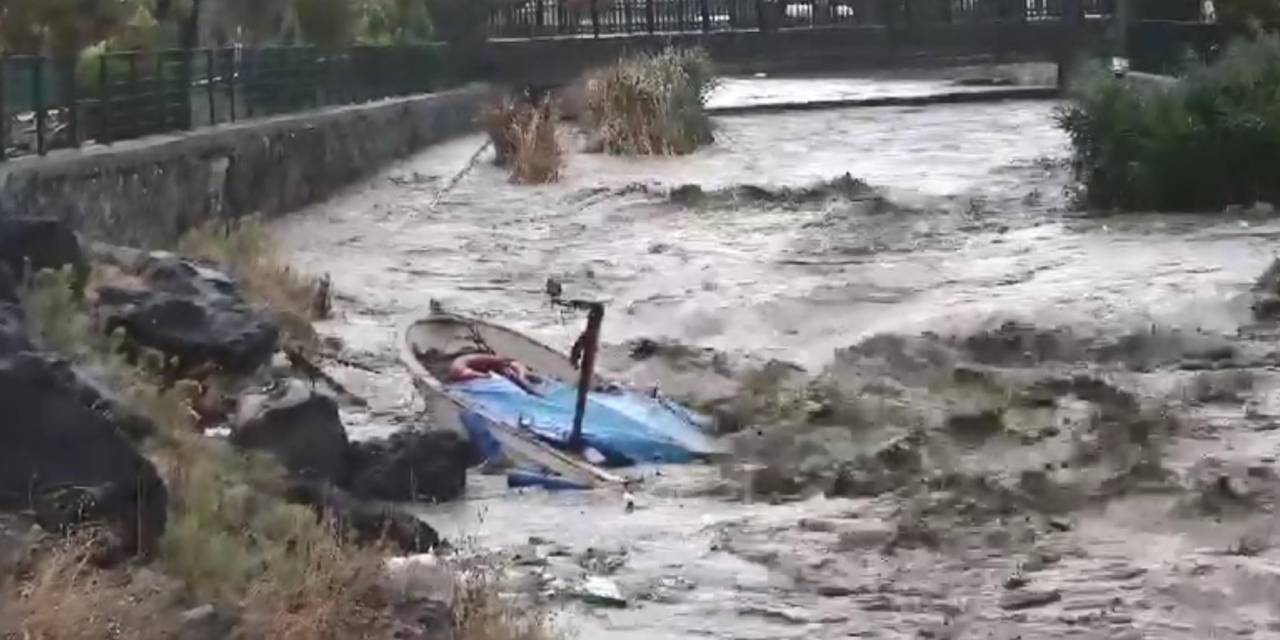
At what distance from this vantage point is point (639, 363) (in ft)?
56.0

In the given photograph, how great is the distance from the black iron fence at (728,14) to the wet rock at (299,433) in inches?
1560

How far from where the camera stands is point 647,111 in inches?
1561

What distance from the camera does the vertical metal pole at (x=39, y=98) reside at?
58.6 feet

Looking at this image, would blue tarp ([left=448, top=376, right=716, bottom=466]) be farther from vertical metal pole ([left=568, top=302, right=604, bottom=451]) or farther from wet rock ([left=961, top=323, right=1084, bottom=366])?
wet rock ([left=961, top=323, right=1084, bottom=366])

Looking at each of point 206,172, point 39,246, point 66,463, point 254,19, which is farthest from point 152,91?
point 254,19

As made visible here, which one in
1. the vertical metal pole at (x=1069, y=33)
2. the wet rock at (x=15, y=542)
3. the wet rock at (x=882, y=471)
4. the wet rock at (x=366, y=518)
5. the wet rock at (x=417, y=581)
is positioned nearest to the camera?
the wet rock at (x=15, y=542)

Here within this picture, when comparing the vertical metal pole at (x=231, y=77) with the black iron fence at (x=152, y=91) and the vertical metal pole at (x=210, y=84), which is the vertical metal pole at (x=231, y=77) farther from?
the vertical metal pole at (x=210, y=84)

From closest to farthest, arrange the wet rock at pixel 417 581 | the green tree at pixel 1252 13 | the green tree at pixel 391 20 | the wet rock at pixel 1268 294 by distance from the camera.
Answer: the wet rock at pixel 417 581
the wet rock at pixel 1268 294
the green tree at pixel 1252 13
the green tree at pixel 391 20

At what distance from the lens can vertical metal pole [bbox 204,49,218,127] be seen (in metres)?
24.8

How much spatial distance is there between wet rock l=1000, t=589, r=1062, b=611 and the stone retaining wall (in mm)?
5654

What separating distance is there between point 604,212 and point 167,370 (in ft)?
55.2

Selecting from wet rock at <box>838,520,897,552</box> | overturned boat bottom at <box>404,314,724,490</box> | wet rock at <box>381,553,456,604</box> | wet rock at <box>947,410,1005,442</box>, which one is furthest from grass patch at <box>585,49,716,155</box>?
wet rock at <box>381,553,456,604</box>

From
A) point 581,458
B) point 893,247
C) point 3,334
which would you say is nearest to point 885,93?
point 893,247

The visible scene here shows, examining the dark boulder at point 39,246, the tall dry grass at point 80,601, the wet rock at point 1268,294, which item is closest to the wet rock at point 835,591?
the tall dry grass at point 80,601
